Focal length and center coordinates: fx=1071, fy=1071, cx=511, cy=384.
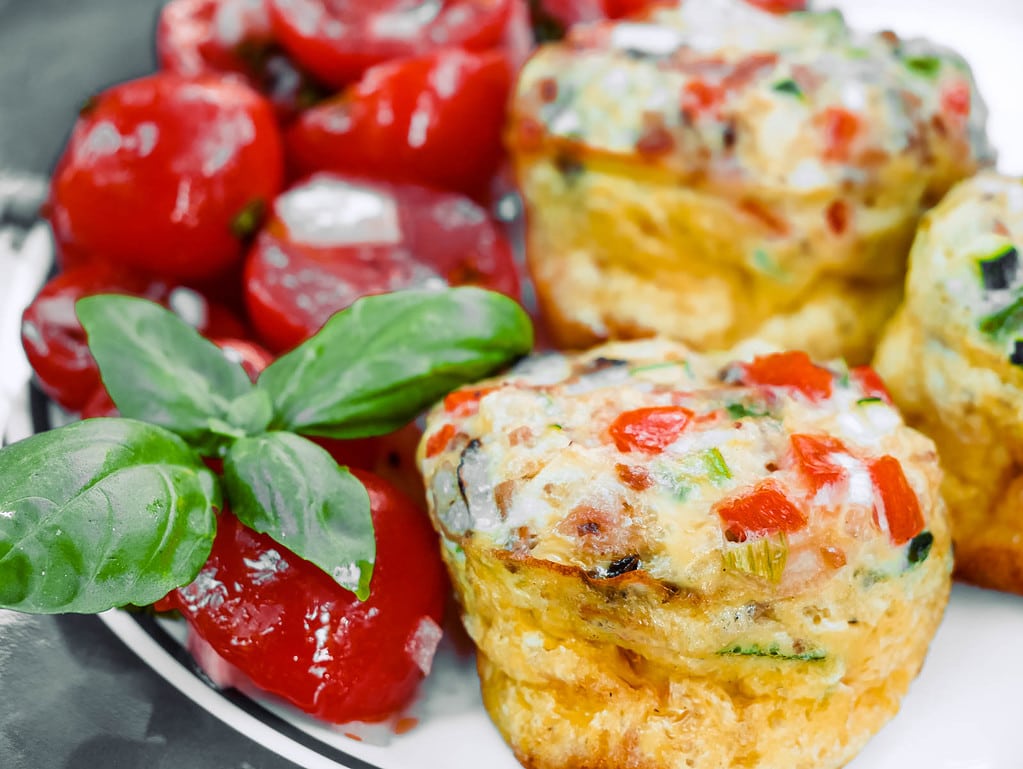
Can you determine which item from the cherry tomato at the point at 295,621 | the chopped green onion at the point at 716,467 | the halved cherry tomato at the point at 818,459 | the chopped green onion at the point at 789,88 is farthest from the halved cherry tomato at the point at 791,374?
the cherry tomato at the point at 295,621

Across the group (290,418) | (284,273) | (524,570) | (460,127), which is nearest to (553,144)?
(460,127)

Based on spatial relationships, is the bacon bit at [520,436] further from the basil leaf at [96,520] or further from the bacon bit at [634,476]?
the basil leaf at [96,520]

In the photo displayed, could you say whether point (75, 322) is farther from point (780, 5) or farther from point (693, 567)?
point (780, 5)

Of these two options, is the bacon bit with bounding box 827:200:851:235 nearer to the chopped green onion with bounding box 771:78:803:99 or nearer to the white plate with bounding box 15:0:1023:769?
the chopped green onion with bounding box 771:78:803:99

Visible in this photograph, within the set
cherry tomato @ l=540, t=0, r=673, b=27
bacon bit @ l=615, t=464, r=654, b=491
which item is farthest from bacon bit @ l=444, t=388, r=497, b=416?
cherry tomato @ l=540, t=0, r=673, b=27

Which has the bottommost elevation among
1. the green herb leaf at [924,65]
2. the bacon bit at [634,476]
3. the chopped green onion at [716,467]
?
the bacon bit at [634,476]
